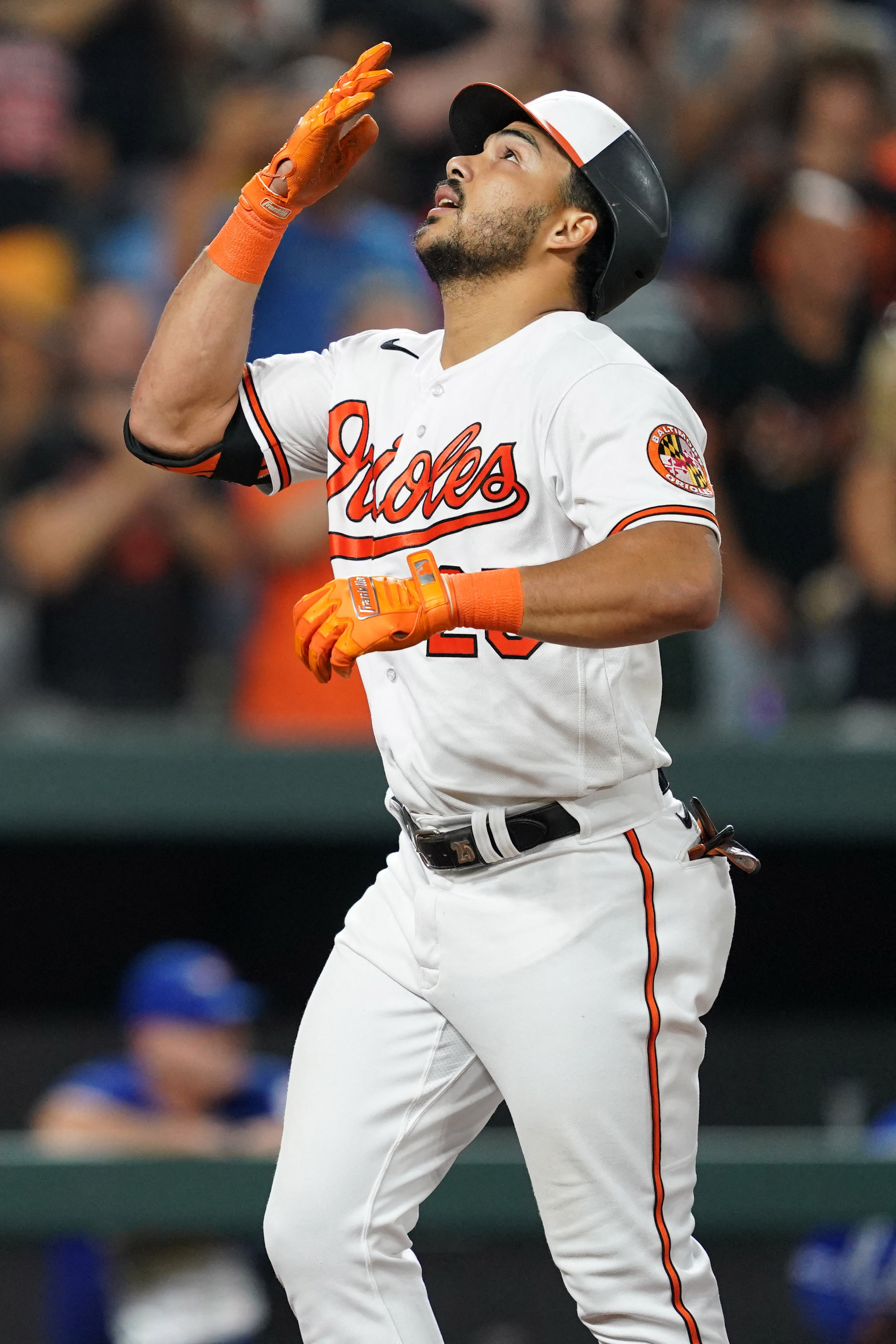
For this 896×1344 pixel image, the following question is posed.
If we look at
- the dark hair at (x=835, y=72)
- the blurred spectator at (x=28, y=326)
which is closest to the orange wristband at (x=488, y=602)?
the blurred spectator at (x=28, y=326)

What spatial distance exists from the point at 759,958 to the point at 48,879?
1999mm

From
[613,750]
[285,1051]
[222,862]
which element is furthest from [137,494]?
[613,750]

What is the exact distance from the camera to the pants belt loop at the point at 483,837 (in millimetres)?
2285

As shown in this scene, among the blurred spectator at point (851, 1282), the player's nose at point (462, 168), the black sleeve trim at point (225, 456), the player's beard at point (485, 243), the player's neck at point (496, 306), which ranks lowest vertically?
the blurred spectator at point (851, 1282)

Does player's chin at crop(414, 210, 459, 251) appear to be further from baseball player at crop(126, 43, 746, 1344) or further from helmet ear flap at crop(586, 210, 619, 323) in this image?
helmet ear flap at crop(586, 210, 619, 323)

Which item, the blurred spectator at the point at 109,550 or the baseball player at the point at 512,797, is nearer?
the baseball player at the point at 512,797

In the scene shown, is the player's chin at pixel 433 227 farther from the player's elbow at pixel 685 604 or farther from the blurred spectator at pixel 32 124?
the blurred spectator at pixel 32 124

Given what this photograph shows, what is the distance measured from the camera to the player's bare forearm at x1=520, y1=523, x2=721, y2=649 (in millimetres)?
2006

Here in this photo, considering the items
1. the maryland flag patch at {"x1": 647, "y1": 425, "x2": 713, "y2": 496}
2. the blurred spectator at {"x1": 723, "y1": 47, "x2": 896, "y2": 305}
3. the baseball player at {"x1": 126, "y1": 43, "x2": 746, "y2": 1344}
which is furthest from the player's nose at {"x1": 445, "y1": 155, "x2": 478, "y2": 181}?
the blurred spectator at {"x1": 723, "y1": 47, "x2": 896, "y2": 305}

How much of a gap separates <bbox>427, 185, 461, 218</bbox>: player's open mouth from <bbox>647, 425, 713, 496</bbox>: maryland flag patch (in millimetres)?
473

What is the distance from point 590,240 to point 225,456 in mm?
598

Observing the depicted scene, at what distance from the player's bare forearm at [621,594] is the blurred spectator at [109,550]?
8.50ft

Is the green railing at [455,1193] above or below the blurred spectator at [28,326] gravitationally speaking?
below

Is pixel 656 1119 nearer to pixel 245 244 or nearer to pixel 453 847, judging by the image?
pixel 453 847
